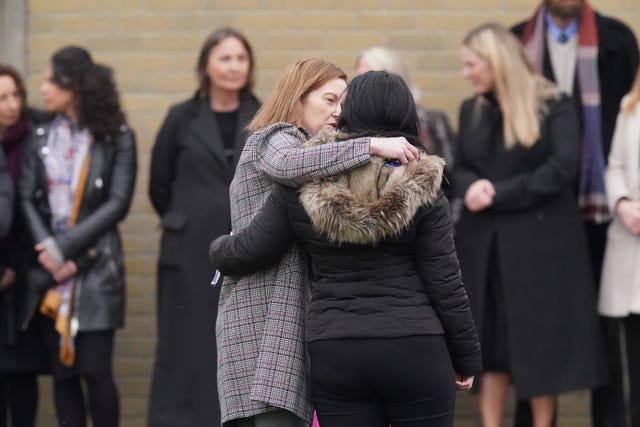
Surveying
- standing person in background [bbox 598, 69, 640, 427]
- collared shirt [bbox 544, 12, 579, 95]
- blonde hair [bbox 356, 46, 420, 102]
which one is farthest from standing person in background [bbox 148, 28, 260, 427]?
standing person in background [bbox 598, 69, 640, 427]

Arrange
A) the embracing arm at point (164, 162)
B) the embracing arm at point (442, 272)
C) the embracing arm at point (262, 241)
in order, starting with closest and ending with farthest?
the embracing arm at point (442, 272) < the embracing arm at point (262, 241) < the embracing arm at point (164, 162)

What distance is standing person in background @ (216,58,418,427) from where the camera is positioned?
4477 mm

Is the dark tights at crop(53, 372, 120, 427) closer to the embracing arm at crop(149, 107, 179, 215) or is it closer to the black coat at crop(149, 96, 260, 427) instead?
the black coat at crop(149, 96, 260, 427)

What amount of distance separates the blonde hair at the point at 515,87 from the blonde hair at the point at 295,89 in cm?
224

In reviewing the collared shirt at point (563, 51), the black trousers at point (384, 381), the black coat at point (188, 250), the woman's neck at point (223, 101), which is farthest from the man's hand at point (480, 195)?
the black trousers at point (384, 381)

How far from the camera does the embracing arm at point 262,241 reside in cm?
445

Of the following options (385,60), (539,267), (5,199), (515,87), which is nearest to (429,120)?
(385,60)

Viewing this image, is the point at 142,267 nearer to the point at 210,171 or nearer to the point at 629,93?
the point at 210,171

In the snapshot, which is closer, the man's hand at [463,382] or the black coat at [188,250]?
the man's hand at [463,382]

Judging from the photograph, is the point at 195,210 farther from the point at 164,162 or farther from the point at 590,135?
the point at 590,135

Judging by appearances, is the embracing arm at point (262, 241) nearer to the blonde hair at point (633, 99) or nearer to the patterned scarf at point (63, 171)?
the patterned scarf at point (63, 171)

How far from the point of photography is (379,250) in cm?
433

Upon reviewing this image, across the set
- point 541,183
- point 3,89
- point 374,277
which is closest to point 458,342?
point 374,277

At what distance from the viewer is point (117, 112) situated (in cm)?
711
